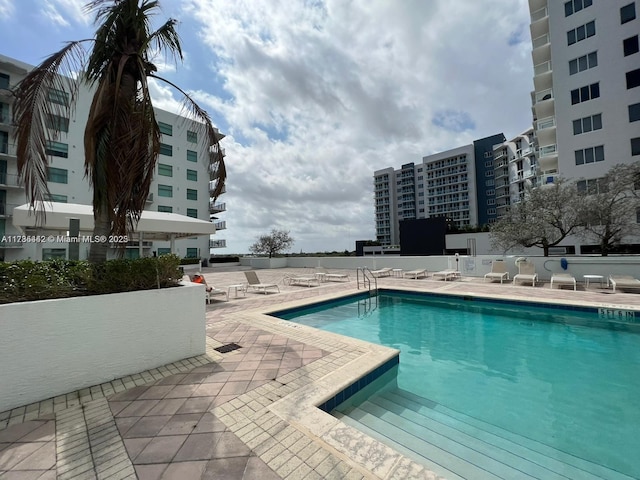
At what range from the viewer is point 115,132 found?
395 cm

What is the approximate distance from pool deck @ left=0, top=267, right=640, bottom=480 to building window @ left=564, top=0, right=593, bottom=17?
101 ft

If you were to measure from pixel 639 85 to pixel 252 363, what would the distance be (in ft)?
92.7

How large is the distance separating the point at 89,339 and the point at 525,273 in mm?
13844

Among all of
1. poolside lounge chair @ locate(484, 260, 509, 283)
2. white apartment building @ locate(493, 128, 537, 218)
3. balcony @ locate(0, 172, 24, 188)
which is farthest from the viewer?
white apartment building @ locate(493, 128, 537, 218)

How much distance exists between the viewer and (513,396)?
4000mm

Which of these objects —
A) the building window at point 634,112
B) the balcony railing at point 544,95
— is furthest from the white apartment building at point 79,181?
the balcony railing at point 544,95

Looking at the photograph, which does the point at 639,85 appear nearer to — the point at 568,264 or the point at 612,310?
the point at 568,264

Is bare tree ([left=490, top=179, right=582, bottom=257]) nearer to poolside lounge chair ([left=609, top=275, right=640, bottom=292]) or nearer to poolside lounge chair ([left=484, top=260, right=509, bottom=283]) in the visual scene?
poolside lounge chair ([left=484, top=260, right=509, bottom=283])

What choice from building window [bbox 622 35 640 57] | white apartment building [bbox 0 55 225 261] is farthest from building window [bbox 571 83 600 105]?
white apartment building [bbox 0 55 225 261]

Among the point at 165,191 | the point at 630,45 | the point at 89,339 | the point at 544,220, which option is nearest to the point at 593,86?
the point at 630,45

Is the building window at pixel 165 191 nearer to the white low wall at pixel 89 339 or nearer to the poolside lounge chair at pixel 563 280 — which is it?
the white low wall at pixel 89 339

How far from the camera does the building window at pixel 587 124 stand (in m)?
20.0

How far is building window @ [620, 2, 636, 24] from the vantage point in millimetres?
18688

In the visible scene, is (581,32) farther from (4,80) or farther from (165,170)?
(4,80)
